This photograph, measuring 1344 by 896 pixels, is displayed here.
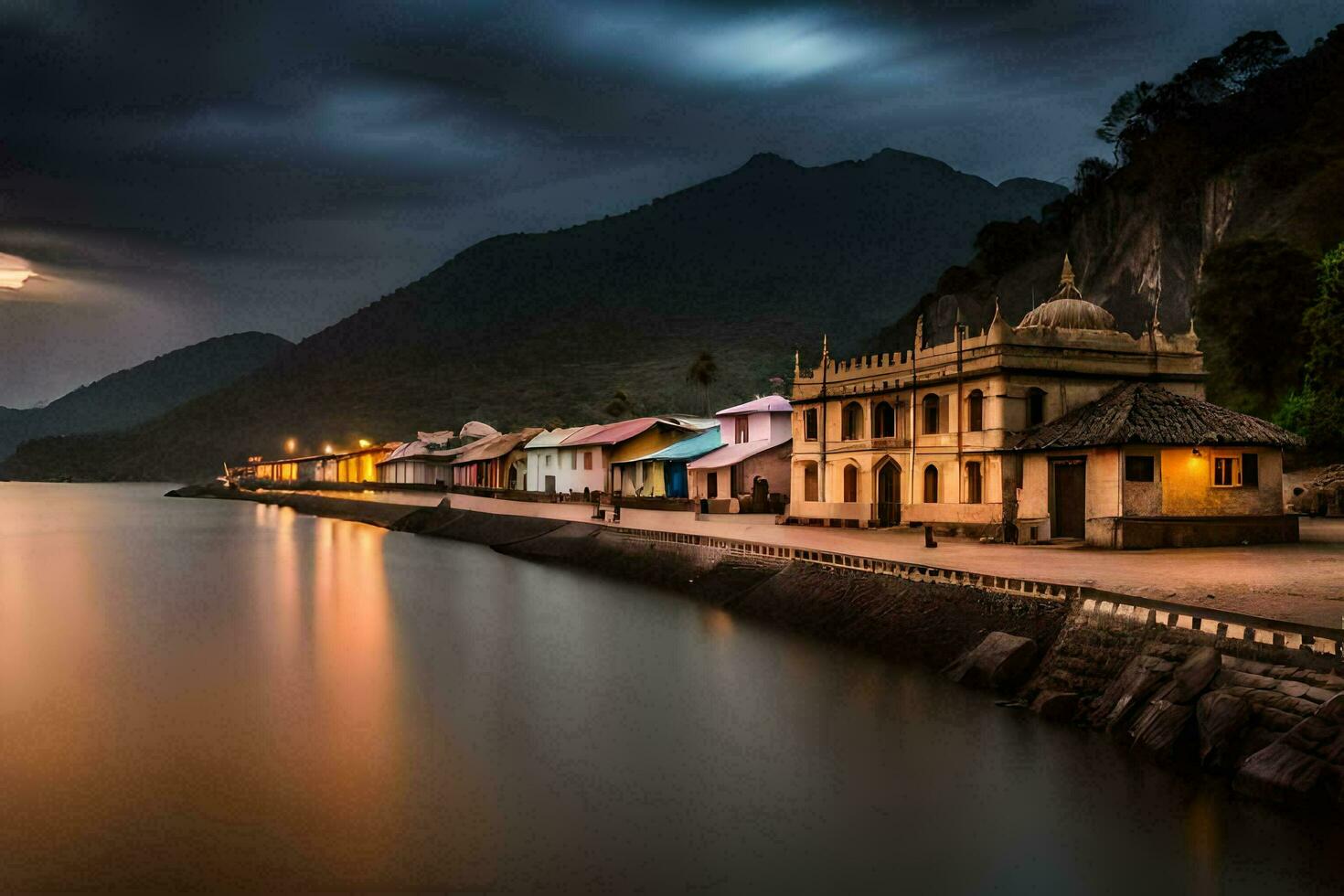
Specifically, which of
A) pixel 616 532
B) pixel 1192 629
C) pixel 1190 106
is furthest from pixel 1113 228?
pixel 1192 629

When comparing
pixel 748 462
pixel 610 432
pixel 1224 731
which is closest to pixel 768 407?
pixel 748 462

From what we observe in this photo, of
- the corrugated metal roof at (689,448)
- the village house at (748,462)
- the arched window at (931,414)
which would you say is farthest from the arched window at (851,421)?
the corrugated metal roof at (689,448)

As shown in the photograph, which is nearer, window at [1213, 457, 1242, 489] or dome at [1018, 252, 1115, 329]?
window at [1213, 457, 1242, 489]

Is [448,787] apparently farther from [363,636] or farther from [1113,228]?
[1113,228]

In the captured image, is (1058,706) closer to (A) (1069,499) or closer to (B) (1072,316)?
(A) (1069,499)

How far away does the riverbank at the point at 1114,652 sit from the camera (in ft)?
45.4

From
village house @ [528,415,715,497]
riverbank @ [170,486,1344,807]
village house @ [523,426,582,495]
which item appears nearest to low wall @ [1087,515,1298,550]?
riverbank @ [170,486,1344,807]

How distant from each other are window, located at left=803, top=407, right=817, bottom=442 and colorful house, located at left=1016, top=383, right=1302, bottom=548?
44.9ft

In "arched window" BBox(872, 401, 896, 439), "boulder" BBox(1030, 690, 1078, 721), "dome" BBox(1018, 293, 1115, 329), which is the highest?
"dome" BBox(1018, 293, 1115, 329)

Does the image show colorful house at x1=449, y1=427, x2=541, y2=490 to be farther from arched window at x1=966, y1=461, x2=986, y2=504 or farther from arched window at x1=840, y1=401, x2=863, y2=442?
arched window at x1=966, y1=461, x2=986, y2=504

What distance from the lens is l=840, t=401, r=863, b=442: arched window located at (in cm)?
4281

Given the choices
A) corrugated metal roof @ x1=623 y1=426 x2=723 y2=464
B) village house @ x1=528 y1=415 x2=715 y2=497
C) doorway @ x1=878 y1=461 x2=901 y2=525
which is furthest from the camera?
village house @ x1=528 y1=415 x2=715 y2=497

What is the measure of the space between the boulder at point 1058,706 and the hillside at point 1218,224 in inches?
1744

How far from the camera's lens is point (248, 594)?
39969 mm
